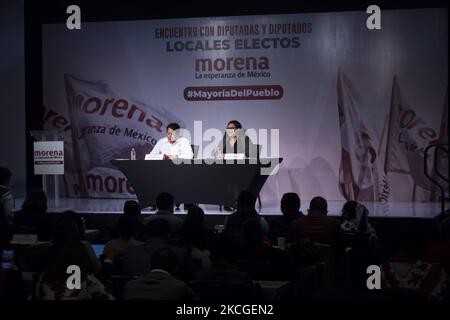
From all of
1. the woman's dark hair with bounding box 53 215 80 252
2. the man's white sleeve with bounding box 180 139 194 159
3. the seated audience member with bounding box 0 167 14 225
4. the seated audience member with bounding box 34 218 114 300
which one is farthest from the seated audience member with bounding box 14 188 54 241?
the man's white sleeve with bounding box 180 139 194 159

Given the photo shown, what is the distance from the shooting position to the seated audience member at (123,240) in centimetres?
445

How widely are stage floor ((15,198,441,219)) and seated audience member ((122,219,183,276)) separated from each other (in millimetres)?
3565

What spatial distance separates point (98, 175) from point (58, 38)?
206cm

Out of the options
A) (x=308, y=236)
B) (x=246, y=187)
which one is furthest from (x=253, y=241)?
(x=246, y=187)

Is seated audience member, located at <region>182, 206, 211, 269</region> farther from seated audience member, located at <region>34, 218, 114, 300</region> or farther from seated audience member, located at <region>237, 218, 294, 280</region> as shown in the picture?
seated audience member, located at <region>34, 218, 114, 300</region>

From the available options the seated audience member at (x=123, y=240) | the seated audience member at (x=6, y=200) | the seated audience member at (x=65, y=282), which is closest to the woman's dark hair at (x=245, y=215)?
the seated audience member at (x=123, y=240)

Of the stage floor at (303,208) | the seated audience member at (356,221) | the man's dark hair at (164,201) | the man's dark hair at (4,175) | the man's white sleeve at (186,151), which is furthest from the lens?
the man's white sleeve at (186,151)

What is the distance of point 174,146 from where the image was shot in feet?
27.4

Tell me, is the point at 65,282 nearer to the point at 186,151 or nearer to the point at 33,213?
the point at 33,213

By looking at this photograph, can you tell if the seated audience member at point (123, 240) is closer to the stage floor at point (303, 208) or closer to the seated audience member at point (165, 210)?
the seated audience member at point (165, 210)

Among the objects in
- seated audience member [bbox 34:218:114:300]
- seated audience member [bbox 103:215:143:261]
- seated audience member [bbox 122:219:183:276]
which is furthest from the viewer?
seated audience member [bbox 103:215:143:261]

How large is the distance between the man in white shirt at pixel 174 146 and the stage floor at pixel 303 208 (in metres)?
0.68

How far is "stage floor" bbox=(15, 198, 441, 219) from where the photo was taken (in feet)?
24.5

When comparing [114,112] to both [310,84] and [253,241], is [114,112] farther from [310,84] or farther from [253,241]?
[253,241]
